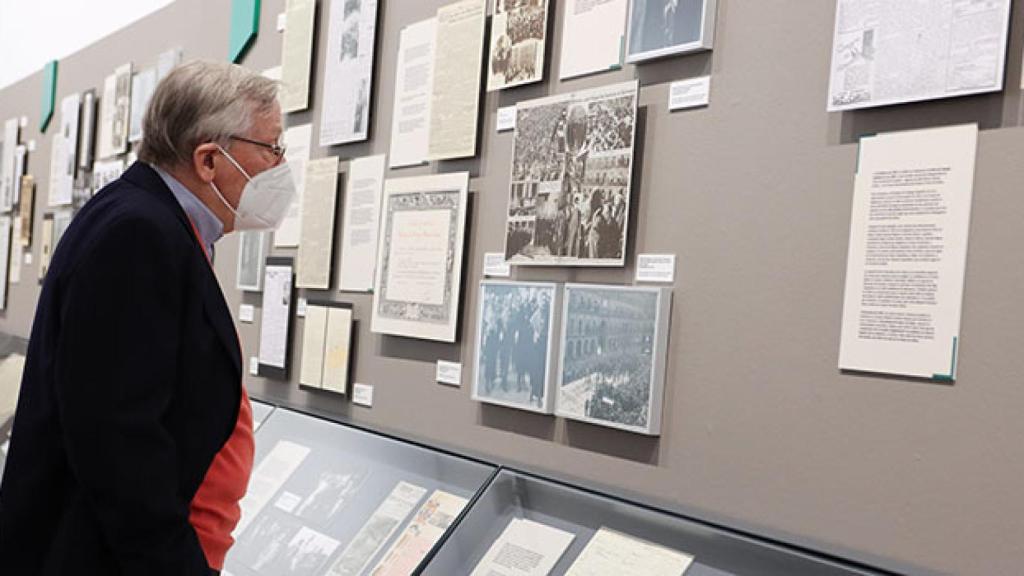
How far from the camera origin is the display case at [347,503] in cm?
278

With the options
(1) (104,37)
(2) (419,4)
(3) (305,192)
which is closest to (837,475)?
(2) (419,4)

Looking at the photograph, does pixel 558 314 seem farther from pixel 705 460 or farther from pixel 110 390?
pixel 110 390

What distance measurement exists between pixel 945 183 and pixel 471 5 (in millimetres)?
1716

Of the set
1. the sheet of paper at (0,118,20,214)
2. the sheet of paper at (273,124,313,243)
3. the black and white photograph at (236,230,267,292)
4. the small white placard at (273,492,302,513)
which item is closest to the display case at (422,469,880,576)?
the small white placard at (273,492,302,513)

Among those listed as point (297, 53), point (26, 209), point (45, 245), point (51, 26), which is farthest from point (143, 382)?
point (51, 26)

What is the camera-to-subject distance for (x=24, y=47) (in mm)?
8047

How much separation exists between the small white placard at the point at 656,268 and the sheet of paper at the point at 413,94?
A: 108 cm

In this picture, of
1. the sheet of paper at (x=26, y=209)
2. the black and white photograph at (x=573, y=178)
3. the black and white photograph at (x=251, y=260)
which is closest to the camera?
the black and white photograph at (x=573, y=178)

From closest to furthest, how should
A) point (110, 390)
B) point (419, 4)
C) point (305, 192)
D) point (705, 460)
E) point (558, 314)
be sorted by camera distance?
1. point (110, 390)
2. point (705, 460)
3. point (558, 314)
4. point (419, 4)
5. point (305, 192)

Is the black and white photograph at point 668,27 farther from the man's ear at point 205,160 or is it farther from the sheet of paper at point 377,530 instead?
the sheet of paper at point 377,530

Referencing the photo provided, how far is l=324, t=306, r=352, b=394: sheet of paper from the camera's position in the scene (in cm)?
366

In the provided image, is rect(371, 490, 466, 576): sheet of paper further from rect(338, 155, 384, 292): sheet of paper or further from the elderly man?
rect(338, 155, 384, 292): sheet of paper

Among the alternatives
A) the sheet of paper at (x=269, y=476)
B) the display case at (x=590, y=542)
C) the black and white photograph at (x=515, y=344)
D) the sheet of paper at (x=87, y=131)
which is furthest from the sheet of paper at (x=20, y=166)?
the display case at (x=590, y=542)

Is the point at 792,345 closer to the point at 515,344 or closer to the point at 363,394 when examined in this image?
the point at 515,344
